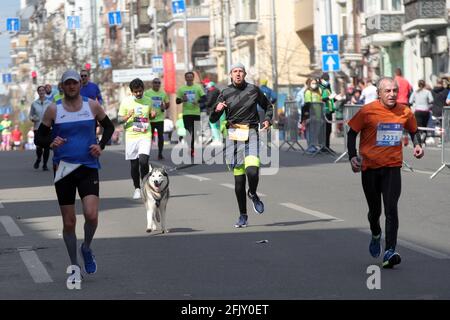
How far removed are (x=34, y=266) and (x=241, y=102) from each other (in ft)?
13.4

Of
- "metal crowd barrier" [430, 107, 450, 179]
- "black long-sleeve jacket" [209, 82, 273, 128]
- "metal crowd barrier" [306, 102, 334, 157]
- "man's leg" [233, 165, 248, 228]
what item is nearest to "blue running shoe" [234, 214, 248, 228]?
"man's leg" [233, 165, 248, 228]

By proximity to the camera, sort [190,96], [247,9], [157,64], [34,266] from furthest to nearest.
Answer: [157,64], [247,9], [190,96], [34,266]

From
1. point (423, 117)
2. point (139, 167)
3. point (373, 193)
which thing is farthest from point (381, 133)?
point (423, 117)

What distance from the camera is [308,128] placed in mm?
33344

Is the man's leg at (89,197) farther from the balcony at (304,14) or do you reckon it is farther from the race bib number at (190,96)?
the balcony at (304,14)

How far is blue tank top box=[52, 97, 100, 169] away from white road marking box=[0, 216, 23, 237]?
4314 mm

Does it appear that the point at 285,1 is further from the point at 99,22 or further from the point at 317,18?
the point at 99,22

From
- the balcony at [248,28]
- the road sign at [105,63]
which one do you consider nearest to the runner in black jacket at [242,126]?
the balcony at [248,28]

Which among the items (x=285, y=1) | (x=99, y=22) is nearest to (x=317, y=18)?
(x=285, y=1)

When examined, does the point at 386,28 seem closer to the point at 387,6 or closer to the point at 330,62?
the point at 387,6

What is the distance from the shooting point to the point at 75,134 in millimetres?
11438

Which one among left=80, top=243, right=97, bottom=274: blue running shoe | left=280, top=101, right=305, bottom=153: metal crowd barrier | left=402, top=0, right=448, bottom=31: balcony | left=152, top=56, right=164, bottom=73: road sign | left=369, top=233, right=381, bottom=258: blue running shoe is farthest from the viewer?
left=152, top=56, right=164, bottom=73: road sign

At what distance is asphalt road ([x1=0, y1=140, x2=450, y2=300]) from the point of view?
416 inches

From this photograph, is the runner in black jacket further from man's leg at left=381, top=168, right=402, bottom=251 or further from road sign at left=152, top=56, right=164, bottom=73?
road sign at left=152, top=56, right=164, bottom=73
